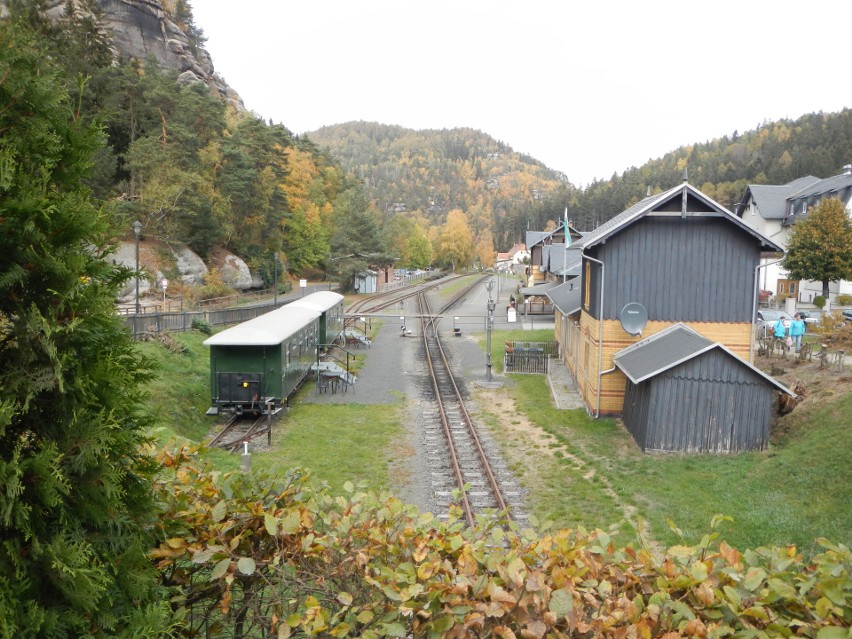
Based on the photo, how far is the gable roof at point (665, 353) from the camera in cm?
1547

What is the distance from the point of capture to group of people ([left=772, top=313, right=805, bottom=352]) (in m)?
24.9

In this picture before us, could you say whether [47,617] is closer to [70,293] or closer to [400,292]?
[70,293]

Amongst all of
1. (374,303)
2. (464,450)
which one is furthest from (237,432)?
(374,303)

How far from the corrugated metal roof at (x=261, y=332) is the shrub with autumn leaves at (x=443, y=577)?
14501 mm

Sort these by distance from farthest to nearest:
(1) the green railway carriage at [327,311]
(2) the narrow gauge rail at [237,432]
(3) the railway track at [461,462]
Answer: (1) the green railway carriage at [327,311]
(2) the narrow gauge rail at [237,432]
(3) the railway track at [461,462]

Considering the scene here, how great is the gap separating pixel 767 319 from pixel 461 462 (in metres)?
26.2

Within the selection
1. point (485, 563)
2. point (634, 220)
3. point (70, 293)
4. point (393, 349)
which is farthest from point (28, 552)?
point (393, 349)

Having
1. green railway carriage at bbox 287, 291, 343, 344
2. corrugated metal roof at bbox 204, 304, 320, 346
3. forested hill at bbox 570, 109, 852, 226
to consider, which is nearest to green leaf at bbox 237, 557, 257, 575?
corrugated metal roof at bbox 204, 304, 320, 346

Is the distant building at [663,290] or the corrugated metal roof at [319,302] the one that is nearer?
the distant building at [663,290]

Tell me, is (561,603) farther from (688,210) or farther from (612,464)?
(688,210)

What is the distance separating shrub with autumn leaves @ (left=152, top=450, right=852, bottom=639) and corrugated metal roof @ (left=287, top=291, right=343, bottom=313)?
23.4 metres

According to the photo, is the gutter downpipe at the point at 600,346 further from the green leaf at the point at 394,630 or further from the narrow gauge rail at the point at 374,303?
the narrow gauge rail at the point at 374,303

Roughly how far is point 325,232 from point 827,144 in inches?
3945

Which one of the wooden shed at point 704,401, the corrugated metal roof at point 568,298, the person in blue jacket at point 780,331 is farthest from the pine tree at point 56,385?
the person in blue jacket at point 780,331
